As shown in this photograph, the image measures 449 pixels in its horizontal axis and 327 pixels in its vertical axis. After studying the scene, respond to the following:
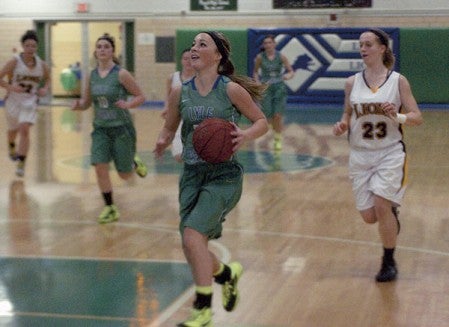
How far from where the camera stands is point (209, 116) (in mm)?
5449

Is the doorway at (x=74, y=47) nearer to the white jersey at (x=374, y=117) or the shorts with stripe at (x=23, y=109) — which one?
the shorts with stripe at (x=23, y=109)

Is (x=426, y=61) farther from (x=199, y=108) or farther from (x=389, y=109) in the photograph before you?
(x=199, y=108)

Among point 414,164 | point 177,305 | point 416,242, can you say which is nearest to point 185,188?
point 177,305

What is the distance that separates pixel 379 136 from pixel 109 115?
2.99 meters

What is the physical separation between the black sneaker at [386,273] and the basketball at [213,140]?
1.86 m

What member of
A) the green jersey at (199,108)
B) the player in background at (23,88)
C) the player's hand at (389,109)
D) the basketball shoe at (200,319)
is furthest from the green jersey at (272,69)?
the basketball shoe at (200,319)

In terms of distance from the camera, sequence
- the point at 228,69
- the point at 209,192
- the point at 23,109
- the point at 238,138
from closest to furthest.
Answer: the point at 238,138, the point at 209,192, the point at 228,69, the point at 23,109

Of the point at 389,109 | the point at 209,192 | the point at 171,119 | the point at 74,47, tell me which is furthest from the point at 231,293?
the point at 74,47

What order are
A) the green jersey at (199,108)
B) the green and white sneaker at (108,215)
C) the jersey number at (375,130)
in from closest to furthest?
the green jersey at (199,108) → the jersey number at (375,130) → the green and white sneaker at (108,215)

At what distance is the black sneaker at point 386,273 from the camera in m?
6.68

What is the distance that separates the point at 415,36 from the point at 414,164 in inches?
420

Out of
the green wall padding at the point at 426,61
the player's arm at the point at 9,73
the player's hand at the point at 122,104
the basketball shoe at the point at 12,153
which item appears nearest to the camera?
the player's hand at the point at 122,104

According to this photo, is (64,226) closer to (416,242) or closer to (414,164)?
(416,242)

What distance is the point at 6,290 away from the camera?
20.8ft
